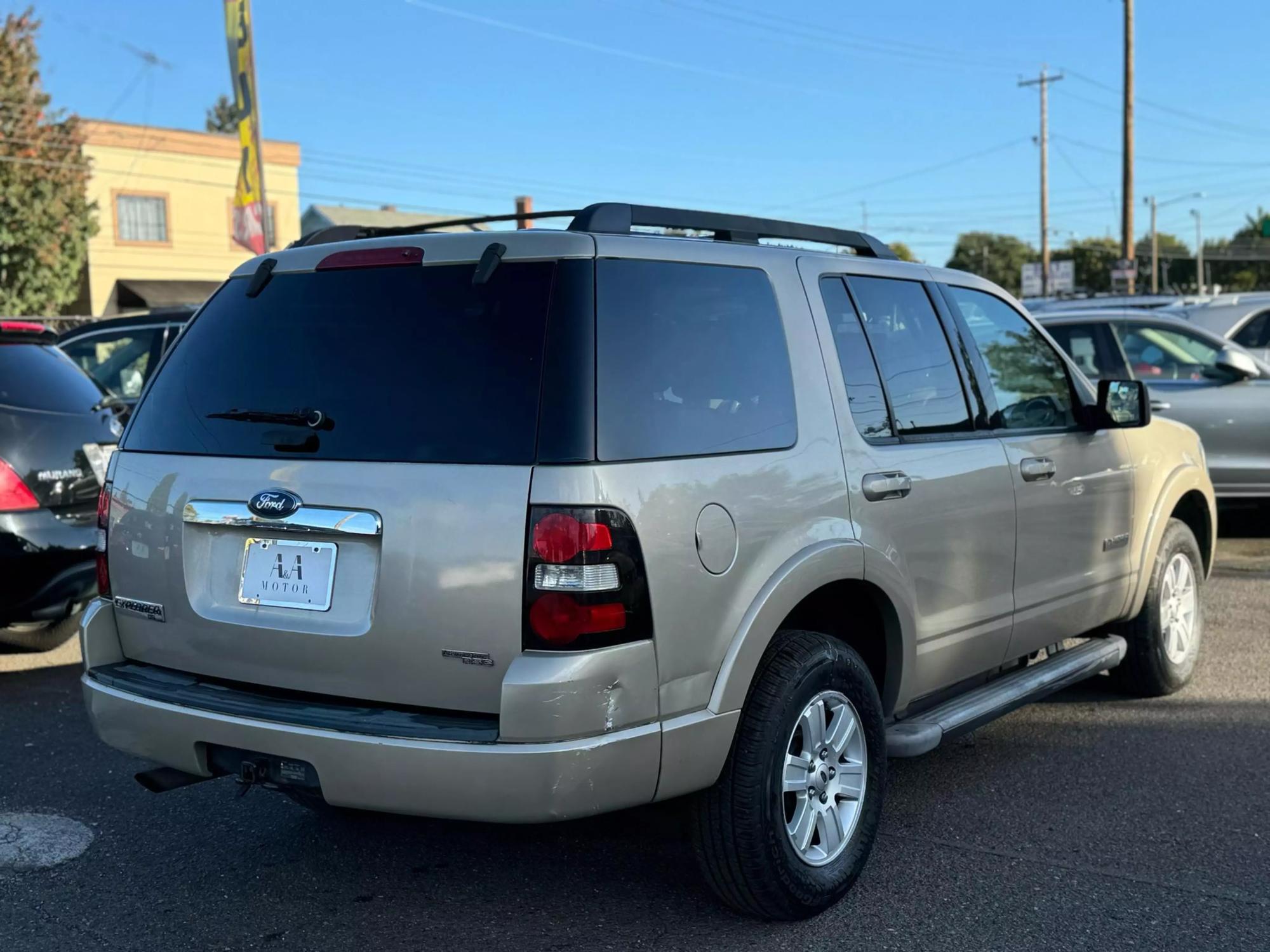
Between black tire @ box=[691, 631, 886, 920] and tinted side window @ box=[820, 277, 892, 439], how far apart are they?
2.39ft

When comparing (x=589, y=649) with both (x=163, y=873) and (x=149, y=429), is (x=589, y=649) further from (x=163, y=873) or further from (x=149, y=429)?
(x=163, y=873)

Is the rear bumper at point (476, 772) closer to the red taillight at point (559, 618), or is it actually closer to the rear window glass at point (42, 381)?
the red taillight at point (559, 618)

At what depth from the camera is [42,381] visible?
245 inches

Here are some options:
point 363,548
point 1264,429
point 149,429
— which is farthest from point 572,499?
point 1264,429

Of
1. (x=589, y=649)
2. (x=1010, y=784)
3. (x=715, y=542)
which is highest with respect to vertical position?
(x=715, y=542)

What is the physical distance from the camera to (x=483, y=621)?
2.97 meters

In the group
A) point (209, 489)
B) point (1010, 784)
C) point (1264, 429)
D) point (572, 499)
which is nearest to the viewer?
point (572, 499)

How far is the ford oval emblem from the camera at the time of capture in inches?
127

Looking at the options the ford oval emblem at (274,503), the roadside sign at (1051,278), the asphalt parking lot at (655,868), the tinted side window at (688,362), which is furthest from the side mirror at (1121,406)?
the roadside sign at (1051,278)

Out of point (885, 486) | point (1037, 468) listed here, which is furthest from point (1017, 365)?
point (885, 486)

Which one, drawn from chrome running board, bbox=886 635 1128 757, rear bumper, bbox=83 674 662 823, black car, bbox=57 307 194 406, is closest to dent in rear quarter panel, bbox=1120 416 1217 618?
chrome running board, bbox=886 635 1128 757

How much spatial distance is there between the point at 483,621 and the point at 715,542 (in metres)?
0.63

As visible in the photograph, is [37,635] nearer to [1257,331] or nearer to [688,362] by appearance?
[688,362]

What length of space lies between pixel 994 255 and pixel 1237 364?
112 m
